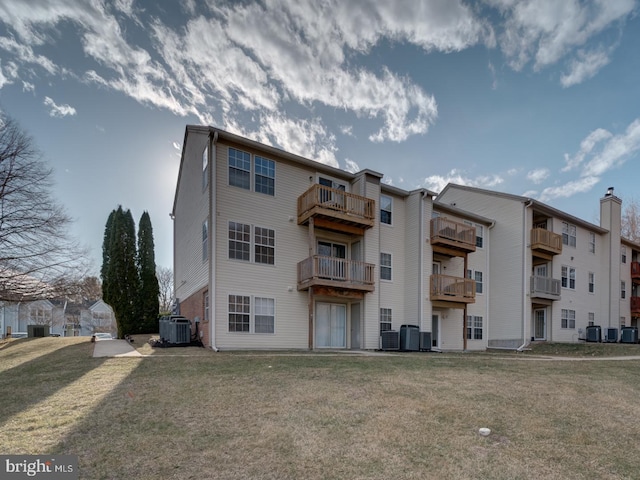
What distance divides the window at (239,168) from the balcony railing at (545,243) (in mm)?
16503

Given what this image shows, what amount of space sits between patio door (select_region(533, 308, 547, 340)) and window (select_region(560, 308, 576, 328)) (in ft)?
3.84

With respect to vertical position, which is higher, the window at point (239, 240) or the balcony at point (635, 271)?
the window at point (239, 240)

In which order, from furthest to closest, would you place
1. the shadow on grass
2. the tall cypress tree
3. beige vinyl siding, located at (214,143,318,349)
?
the tall cypress tree
beige vinyl siding, located at (214,143,318,349)
the shadow on grass

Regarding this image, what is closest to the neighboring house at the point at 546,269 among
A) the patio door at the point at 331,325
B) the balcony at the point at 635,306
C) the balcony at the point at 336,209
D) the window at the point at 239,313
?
the balcony at the point at 635,306

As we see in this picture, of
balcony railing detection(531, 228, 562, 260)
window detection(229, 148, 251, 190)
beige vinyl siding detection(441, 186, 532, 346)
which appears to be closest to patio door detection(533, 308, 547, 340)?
beige vinyl siding detection(441, 186, 532, 346)

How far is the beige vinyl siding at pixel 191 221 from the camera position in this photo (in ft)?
49.4

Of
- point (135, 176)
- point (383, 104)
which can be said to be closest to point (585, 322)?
point (383, 104)

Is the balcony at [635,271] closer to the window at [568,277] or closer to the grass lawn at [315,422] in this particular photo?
the window at [568,277]

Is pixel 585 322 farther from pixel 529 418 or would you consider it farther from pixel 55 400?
pixel 55 400

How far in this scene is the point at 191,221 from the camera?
17031mm

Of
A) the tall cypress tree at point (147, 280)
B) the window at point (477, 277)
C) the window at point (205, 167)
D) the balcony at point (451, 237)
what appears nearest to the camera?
the window at point (205, 167)

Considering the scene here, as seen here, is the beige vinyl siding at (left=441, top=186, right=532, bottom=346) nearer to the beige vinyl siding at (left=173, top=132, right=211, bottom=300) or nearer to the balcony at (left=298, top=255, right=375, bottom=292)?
the balcony at (left=298, top=255, right=375, bottom=292)

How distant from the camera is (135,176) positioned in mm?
16562

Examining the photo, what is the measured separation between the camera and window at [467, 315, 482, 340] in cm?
2025
